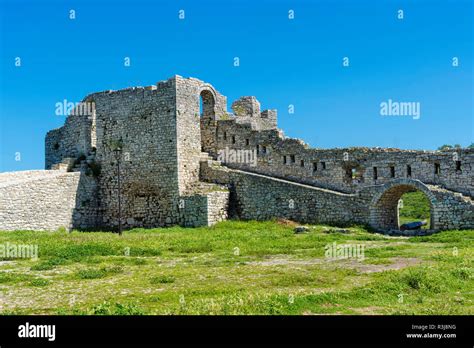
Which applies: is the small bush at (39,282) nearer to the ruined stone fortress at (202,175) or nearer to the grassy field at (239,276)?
the grassy field at (239,276)

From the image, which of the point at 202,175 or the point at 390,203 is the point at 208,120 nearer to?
the point at 202,175

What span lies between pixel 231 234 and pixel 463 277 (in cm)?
1204

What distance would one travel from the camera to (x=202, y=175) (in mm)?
29812

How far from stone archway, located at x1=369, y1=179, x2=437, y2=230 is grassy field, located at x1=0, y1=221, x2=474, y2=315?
2636mm

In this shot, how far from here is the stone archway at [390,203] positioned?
23.3 m

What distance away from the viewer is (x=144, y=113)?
29297 millimetres

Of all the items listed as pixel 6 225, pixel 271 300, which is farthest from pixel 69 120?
pixel 271 300

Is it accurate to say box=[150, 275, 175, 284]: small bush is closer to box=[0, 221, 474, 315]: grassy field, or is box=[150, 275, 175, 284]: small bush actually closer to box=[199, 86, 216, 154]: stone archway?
box=[0, 221, 474, 315]: grassy field

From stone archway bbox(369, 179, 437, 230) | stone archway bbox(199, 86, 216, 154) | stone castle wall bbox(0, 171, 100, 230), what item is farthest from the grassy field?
stone archway bbox(199, 86, 216, 154)

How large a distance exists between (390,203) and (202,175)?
10.9 m

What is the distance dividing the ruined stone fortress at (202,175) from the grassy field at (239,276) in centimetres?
396

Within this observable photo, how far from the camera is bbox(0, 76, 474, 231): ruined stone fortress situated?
80.9 feet

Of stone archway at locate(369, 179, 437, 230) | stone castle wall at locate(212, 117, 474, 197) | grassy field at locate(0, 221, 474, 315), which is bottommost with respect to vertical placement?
grassy field at locate(0, 221, 474, 315)

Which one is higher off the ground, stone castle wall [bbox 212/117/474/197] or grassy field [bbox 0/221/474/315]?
stone castle wall [bbox 212/117/474/197]
